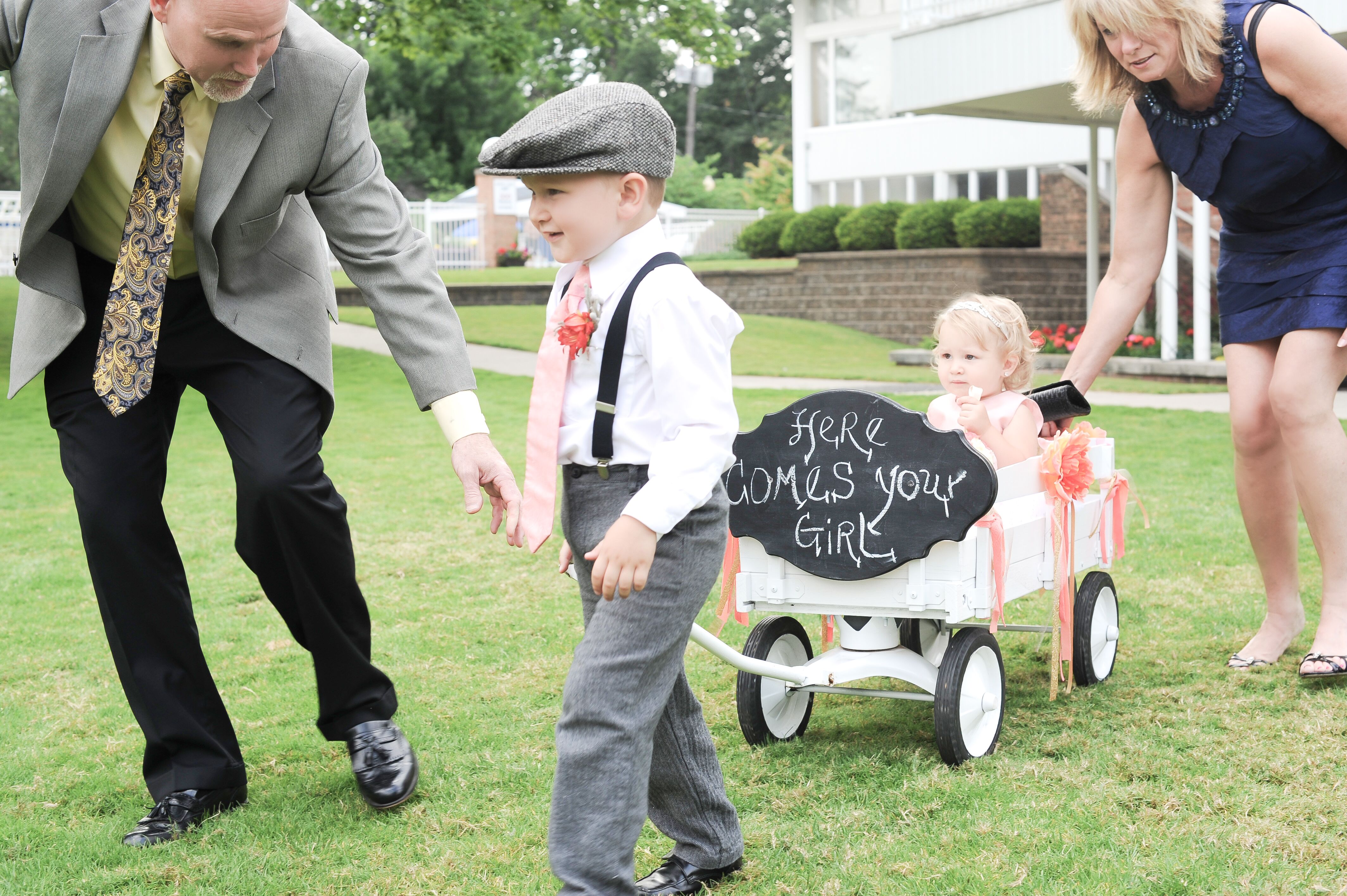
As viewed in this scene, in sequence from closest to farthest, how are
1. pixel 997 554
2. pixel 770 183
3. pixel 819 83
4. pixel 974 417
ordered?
1. pixel 997 554
2. pixel 974 417
3. pixel 819 83
4. pixel 770 183

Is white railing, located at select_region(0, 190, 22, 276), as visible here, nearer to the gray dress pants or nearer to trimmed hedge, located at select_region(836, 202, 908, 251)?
trimmed hedge, located at select_region(836, 202, 908, 251)

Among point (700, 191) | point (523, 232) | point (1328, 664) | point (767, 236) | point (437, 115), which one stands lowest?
point (1328, 664)

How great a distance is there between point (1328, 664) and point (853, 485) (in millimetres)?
1484

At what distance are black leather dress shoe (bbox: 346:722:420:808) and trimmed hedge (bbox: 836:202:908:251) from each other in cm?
1775

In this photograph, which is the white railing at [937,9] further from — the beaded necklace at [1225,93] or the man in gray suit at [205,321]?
the man in gray suit at [205,321]

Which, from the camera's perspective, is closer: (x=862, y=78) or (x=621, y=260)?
(x=621, y=260)

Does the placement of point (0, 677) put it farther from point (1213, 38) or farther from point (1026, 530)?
point (1213, 38)

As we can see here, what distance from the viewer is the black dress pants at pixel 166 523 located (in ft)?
9.44

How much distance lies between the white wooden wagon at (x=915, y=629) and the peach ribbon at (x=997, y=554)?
1 centimetres

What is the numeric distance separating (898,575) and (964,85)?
1103 centimetres

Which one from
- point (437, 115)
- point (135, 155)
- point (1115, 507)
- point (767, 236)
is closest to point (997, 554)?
point (1115, 507)

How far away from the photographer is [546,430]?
228 cm

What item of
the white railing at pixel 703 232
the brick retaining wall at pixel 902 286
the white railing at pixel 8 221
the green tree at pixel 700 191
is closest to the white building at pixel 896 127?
the brick retaining wall at pixel 902 286

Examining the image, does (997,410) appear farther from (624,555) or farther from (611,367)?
(624,555)
